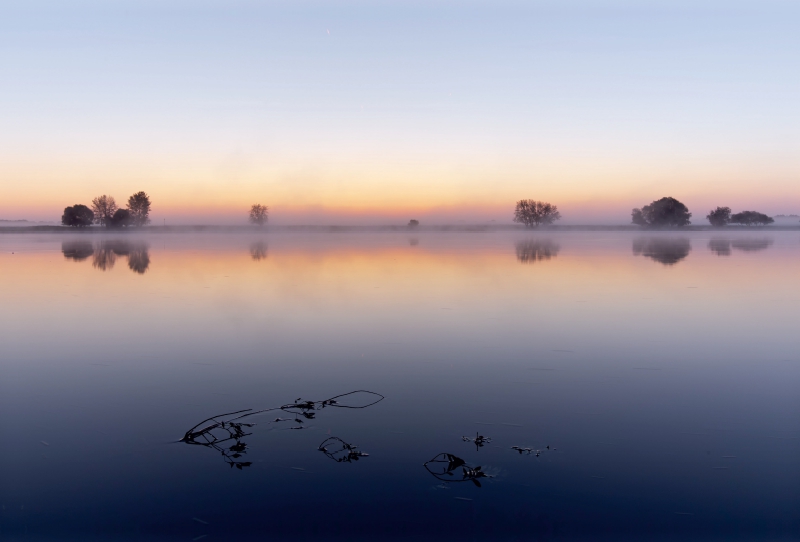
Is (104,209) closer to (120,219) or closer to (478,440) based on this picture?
(120,219)

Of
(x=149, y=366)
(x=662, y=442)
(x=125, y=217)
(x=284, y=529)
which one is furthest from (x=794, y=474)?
(x=125, y=217)

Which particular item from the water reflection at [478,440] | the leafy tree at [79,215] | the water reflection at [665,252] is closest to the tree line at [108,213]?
the leafy tree at [79,215]

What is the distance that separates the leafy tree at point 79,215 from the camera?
12888 cm

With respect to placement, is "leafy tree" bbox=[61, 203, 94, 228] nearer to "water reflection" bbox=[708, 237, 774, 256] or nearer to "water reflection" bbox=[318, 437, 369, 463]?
"water reflection" bbox=[708, 237, 774, 256]

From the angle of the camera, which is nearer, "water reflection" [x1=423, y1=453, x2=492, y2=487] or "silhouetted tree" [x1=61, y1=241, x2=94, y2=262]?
"water reflection" [x1=423, y1=453, x2=492, y2=487]

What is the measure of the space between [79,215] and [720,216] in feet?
541

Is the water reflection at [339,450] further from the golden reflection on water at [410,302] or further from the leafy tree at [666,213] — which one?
the leafy tree at [666,213]

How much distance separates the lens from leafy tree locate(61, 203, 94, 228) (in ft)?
423

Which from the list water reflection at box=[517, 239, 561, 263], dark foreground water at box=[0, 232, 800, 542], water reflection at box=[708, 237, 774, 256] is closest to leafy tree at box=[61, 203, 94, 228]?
water reflection at box=[517, 239, 561, 263]

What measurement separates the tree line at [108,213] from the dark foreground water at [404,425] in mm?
127462

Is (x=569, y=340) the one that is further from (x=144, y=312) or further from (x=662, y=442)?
(x=144, y=312)

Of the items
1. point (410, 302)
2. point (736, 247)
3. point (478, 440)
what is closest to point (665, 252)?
point (736, 247)

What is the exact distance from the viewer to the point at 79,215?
129m

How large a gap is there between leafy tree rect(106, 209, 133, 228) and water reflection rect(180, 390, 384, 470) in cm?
13734
